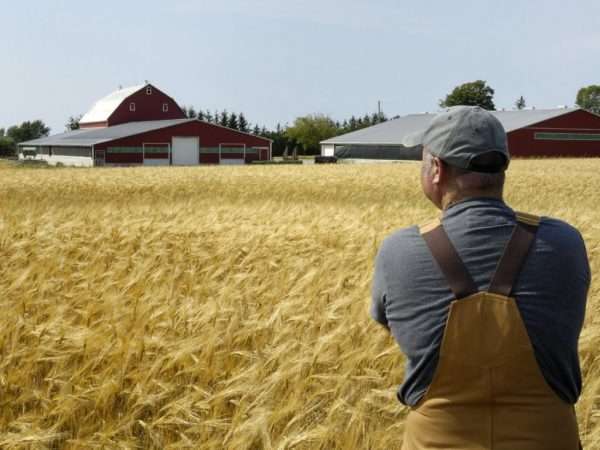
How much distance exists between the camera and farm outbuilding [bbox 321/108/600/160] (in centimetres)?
6625

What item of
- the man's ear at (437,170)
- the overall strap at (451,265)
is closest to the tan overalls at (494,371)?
the overall strap at (451,265)

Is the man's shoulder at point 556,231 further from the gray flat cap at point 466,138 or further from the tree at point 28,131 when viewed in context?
the tree at point 28,131

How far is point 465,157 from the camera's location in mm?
2391

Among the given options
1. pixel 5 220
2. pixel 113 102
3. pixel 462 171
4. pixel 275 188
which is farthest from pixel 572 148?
pixel 462 171

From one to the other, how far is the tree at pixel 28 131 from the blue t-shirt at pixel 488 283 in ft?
400

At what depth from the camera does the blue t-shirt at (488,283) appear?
2.24 meters

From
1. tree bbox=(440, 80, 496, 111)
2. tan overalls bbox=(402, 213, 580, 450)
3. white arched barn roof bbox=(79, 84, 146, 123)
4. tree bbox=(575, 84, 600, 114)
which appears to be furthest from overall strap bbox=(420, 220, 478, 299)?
tree bbox=(575, 84, 600, 114)

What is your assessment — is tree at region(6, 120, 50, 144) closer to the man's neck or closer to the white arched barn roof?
the white arched barn roof

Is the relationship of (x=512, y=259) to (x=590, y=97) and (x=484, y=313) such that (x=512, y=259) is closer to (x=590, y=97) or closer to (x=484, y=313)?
(x=484, y=313)

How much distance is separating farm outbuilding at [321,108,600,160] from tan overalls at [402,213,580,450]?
62504mm

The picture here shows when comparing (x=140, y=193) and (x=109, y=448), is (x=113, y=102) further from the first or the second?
(x=109, y=448)

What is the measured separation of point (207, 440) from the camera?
3098 millimetres

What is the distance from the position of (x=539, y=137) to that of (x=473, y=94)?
1978 inches

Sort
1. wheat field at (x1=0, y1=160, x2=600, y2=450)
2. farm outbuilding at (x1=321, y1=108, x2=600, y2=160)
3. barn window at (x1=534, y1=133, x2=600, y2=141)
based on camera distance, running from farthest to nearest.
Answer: barn window at (x1=534, y1=133, x2=600, y2=141)
farm outbuilding at (x1=321, y1=108, x2=600, y2=160)
wheat field at (x1=0, y1=160, x2=600, y2=450)
